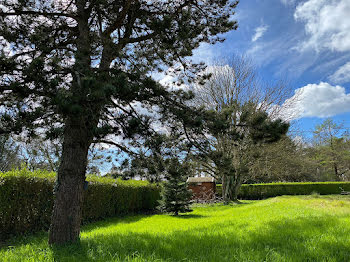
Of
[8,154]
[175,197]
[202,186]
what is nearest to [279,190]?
[202,186]

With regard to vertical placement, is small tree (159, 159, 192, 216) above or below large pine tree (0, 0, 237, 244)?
below


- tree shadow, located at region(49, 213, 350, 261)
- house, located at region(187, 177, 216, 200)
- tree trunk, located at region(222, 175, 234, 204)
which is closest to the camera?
tree shadow, located at region(49, 213, 350, 261)

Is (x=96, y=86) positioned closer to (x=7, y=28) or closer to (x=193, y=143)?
(x=193, y=143)

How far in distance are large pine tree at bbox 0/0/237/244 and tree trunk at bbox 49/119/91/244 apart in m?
0.02

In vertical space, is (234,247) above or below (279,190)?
above

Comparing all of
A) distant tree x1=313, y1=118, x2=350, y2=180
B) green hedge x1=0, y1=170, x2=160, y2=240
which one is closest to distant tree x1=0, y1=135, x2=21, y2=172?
green hedge x1=0, y1=170, x2=160, y2=240

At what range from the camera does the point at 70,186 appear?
147 inches

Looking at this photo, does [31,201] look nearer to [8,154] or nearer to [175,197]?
[175,197]

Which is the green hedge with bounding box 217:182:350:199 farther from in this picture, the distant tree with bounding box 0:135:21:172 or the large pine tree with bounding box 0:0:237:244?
the distant tree with bounding box 0:135:21:172

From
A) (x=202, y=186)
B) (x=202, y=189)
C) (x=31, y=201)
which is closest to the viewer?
(x=31, y=201)

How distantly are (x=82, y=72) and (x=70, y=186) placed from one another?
1.91m

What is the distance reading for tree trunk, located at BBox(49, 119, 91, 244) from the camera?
11.9 ft

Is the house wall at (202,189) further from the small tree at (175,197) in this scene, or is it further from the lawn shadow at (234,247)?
the lawn shadow at (234,247)

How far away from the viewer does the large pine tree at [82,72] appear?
10.8ft
